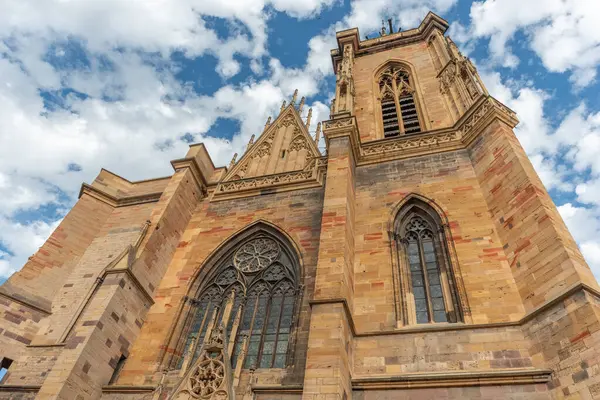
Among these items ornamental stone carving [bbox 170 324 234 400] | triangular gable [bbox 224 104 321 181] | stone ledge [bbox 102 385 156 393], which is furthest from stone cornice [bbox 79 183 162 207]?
ornamental stone carving [bbox 170 324 234 400]

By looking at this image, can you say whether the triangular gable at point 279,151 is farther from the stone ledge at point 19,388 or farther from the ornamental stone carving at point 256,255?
the stone ledge at point 19,388

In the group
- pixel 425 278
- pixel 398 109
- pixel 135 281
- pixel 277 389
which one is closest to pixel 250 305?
pixel 277 389

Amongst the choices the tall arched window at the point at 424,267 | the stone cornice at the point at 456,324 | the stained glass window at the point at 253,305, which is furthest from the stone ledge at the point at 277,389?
the tall arched window at the point at 424,267

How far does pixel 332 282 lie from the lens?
755 cm

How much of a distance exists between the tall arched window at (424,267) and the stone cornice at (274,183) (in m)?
3.16

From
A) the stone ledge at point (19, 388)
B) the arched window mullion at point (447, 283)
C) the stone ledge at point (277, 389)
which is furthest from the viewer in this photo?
the stone ledge at point (19, 388)

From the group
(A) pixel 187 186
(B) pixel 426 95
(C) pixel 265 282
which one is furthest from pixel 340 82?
(C) pixel 265 282

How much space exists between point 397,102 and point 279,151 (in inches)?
195

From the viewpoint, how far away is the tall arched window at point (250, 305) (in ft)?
28.3

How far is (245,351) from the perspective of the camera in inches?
334

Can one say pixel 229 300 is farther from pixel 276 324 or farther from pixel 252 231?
pixel 252 231

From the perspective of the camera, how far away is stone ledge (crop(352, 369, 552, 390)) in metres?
6.24

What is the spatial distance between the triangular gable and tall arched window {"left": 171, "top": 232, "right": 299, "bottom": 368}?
11.5ft

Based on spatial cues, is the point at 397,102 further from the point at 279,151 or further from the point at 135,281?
the point at 135,281
